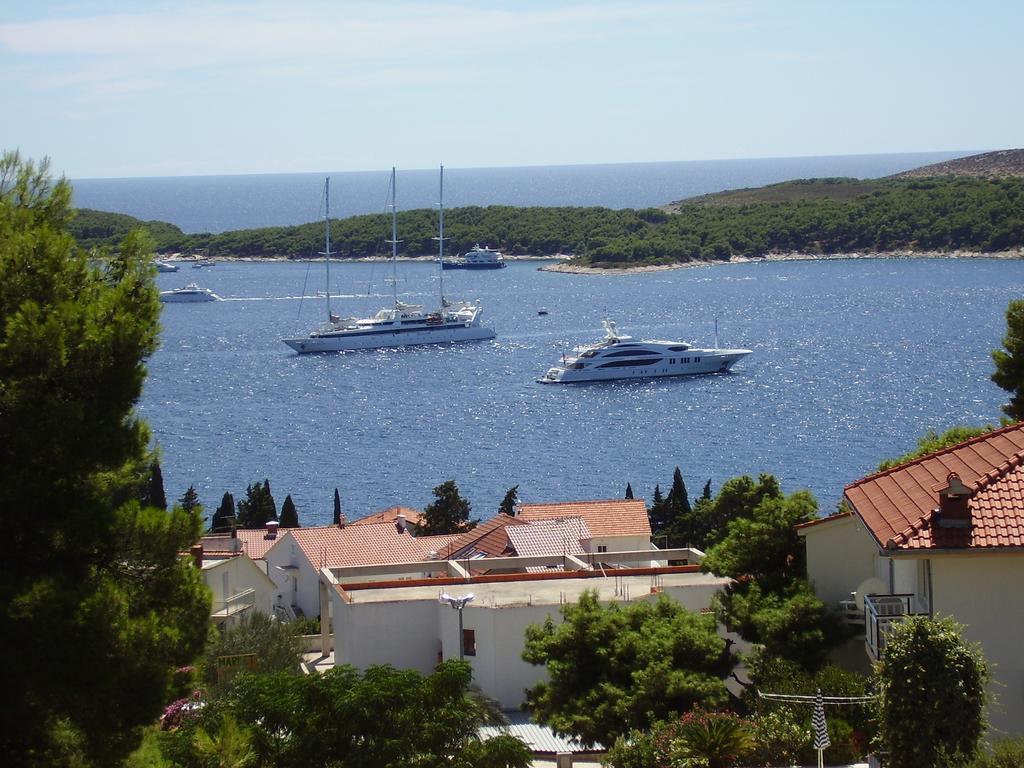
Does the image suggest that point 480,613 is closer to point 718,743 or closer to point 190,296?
point 718,743

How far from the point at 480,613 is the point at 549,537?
20.9ft

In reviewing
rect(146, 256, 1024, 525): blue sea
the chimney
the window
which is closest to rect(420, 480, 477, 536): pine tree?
rect(146, 256, 1024, 525): blue sea

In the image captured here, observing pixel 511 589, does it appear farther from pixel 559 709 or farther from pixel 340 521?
pixel 340 521

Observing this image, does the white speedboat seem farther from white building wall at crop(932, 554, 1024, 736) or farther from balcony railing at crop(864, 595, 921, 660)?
white building wall at crop(932, 554, 1024, 736)

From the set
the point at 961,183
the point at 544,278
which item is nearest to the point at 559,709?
the point at 544,278

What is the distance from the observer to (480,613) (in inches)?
620

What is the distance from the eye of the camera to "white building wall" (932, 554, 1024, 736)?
388 inches

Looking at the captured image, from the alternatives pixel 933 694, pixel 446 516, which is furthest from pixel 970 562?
pixel 446 516

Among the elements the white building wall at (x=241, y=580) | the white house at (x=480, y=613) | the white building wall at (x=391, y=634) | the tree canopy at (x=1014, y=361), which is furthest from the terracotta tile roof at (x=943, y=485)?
the white building wall at (x=241, y=580)

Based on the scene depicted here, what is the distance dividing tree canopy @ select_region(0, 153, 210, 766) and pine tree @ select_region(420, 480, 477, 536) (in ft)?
75.1

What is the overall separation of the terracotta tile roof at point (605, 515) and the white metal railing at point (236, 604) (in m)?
5.44

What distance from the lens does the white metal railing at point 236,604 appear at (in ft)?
65.8

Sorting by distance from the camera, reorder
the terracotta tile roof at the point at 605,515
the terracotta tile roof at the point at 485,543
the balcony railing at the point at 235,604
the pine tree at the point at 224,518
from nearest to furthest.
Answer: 1. the balcony railing at the point at 235,604
2. the terracotta tile roof at the point at 485,543
3. the terracotta tile roof at the point at 605,515
4. the pine tree at the point at 224,518

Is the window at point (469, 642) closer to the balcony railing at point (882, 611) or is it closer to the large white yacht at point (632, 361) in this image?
the balcony railing at point (882, 611)
